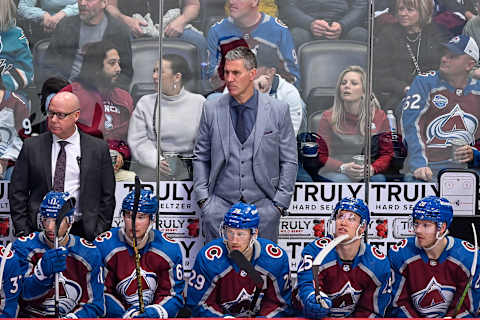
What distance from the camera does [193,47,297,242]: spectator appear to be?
247 inches

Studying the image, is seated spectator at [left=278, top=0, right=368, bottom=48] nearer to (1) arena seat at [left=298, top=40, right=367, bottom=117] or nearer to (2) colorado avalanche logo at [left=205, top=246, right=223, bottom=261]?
(1) arena seat at [left=298, top=40, right=367, bottom=117]

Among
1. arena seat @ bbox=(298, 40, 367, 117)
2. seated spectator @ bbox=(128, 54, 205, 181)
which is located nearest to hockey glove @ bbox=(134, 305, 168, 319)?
seated spectator @ bbox=(128, 54, 205, 181)

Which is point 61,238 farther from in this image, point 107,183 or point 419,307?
point 419,307

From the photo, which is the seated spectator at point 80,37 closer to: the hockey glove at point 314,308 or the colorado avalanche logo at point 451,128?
the colorado avalanche logo at point 451,128

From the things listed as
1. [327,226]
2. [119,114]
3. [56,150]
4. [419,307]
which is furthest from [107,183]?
[419,307]

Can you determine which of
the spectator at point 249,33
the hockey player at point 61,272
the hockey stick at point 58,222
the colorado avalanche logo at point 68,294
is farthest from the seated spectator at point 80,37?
the colorado avalanche logo at point 68,294

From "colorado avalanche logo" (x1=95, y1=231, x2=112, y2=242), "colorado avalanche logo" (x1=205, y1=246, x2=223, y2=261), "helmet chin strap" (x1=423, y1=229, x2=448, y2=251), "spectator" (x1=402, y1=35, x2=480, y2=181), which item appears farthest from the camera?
"spectator" (x1=402, y1=35, x2=480, y2=181)

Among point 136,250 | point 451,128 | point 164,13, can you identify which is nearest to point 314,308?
point 136,250

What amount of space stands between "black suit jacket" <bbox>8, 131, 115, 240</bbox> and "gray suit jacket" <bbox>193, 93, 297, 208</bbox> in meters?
0.64

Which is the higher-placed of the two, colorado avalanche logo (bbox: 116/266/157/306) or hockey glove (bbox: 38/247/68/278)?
hockey glove (bbox: 38/247/68/278)

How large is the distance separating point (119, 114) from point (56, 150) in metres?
0.79

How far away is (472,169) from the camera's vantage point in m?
6.85

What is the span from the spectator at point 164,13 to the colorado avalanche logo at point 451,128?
181cm

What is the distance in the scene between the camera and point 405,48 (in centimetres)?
681
